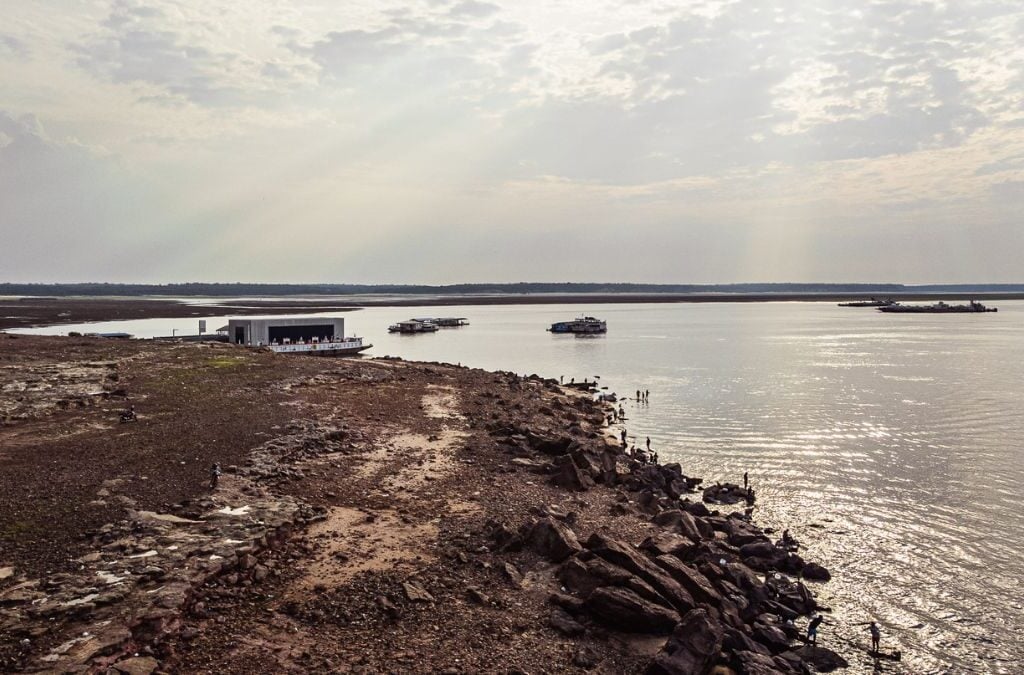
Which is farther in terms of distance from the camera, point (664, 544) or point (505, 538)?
point (664, 544)

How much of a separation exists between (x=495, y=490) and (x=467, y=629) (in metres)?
10.7

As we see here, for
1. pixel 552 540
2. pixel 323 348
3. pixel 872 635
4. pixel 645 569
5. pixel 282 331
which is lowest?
pixel 872 635

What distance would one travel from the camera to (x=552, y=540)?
20422 mm

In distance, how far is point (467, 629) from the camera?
16109mm

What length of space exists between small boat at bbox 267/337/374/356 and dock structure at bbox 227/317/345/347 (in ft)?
2.37

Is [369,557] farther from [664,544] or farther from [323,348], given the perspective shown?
[323,348]

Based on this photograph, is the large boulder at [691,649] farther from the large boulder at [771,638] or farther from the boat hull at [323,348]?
the boat hull at [323,348]

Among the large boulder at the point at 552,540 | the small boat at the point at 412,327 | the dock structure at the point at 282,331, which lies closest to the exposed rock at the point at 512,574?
the large boulder at the point at 552,540

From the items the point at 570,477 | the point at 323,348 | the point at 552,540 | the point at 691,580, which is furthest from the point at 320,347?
the point at 691,580

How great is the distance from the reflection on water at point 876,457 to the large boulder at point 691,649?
19.1 ft

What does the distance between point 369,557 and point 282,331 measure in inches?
2615

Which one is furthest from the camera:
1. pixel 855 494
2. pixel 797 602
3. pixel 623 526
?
pixel 855 494

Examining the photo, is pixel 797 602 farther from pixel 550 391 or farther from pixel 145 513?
pixel 550 391

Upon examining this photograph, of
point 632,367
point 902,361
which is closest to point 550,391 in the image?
point 632,367
